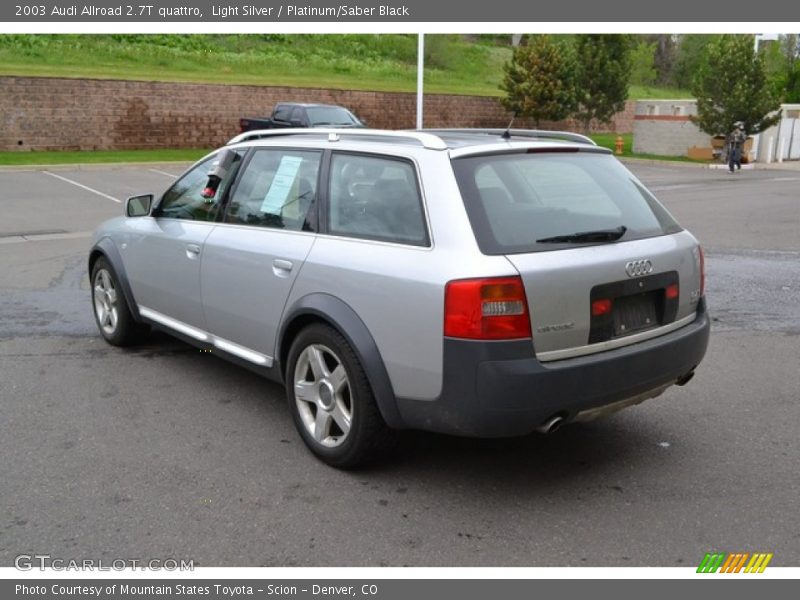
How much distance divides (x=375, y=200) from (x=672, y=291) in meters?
1.56

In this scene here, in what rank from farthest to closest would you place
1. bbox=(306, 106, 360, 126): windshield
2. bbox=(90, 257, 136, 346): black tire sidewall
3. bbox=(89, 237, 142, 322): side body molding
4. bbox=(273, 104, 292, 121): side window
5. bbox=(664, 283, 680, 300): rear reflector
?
bbox=(273, 104, 292, 121): side window < bbox=(306, 106, 360, 126): windshield < bbox=(90, 257, 136, 346): black tire sidewall < bbox=(89, 237, 142, 322): side body molding < bbox=(664, 283, 680, 300): rear reflector

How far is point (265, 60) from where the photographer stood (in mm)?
42750

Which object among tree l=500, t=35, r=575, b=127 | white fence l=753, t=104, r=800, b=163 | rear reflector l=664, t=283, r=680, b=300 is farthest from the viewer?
tree l=500, t=35, r=575, b=127

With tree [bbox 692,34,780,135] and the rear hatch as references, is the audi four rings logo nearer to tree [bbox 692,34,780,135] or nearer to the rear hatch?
the rear hatch

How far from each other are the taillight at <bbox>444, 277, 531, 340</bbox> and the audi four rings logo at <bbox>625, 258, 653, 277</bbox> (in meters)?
0.66

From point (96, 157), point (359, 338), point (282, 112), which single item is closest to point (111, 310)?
point (359, 338)

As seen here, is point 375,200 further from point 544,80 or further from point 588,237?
point 544,80

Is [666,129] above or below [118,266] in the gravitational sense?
above

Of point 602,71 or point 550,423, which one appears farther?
point 602,71

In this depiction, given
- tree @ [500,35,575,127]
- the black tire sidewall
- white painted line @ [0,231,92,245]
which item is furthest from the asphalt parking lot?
tree @ [500,35,575,127]

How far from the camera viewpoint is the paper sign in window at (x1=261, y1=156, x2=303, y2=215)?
4.80 meters

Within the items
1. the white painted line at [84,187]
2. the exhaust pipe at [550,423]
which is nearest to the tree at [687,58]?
the white painted line at [84,187]

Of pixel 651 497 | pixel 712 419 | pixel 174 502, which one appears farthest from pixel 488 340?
pixel 712 419

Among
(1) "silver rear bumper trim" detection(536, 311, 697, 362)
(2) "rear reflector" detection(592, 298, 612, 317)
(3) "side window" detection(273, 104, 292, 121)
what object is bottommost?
(1) "silver rear bumper trim" detection(536, 311, 697, 362)
